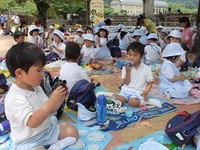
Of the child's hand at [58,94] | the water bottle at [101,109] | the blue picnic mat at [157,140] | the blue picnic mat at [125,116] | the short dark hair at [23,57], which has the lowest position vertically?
the blue picnic mat at [157,140]

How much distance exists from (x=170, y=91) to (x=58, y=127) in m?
2.21

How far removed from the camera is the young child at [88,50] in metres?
5.95

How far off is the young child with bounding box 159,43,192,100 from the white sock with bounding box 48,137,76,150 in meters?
2.01

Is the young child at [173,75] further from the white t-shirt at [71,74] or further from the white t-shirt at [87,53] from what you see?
the white t-shirt at [87,53]

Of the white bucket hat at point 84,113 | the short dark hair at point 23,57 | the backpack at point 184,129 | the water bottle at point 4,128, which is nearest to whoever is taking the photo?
the short dark hair at point 23,57

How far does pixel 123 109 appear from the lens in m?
3.22

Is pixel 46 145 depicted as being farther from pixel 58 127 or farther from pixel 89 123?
pixel 89 123

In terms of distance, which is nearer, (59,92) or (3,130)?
(59,92)

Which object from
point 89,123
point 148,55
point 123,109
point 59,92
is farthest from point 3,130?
point 148,55

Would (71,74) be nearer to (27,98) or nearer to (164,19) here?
(27,98)

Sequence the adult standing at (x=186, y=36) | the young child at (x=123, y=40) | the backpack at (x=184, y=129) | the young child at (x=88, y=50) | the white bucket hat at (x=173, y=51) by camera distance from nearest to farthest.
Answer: the backpack at (x=184, y=129), the white bucket hat at (x=173, y=51), the young child at (x=88, y=50), the adult standing at (x=186, y=36), the young child at (x=123, y=40)

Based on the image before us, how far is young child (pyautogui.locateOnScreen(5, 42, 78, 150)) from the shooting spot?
5.85ft

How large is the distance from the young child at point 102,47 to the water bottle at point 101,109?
4.08 meters

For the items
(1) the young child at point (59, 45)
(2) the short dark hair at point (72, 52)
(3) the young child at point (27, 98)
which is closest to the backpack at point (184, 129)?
(3) the young child at point (27, 98)
